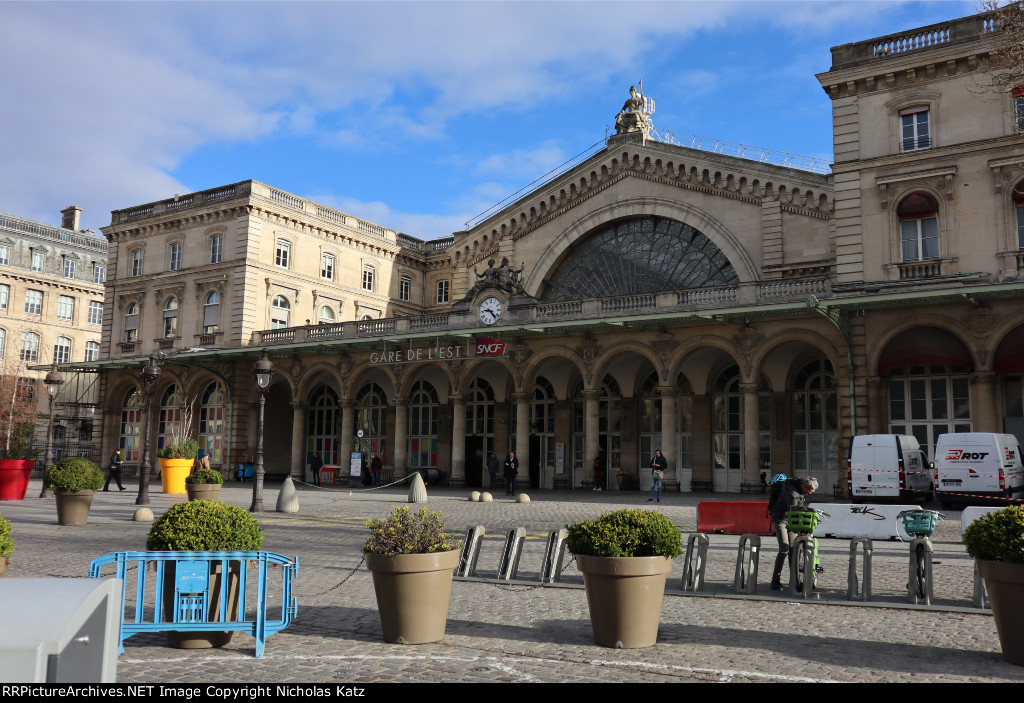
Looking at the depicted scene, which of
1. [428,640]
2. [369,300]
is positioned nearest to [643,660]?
[428,640]

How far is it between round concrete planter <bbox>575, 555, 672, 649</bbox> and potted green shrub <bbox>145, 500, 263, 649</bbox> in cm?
332

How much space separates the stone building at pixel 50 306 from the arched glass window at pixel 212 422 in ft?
53.8

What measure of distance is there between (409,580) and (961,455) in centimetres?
1916

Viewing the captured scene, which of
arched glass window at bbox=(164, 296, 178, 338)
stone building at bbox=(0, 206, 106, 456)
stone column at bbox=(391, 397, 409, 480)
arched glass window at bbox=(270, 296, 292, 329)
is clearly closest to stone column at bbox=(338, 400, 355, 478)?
stone column at bbox=(391, 397, 409, 480)

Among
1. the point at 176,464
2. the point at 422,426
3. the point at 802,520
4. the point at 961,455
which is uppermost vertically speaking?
the point at 422,426

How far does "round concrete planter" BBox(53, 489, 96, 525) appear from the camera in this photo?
18.7 metres

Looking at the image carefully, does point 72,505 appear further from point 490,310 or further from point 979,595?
point 490,310

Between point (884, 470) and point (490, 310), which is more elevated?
point (490, 310)

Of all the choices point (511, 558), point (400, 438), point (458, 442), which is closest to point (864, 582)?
point (511, 558)

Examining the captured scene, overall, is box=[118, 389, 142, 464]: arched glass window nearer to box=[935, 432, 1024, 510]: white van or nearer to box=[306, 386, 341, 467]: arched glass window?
box=[306, 386, 341, 467]: arched glass window

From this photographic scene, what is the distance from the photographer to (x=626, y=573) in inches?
305

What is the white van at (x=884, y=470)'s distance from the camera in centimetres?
2291

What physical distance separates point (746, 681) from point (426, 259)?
152 feet

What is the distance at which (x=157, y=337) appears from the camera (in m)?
46.2
